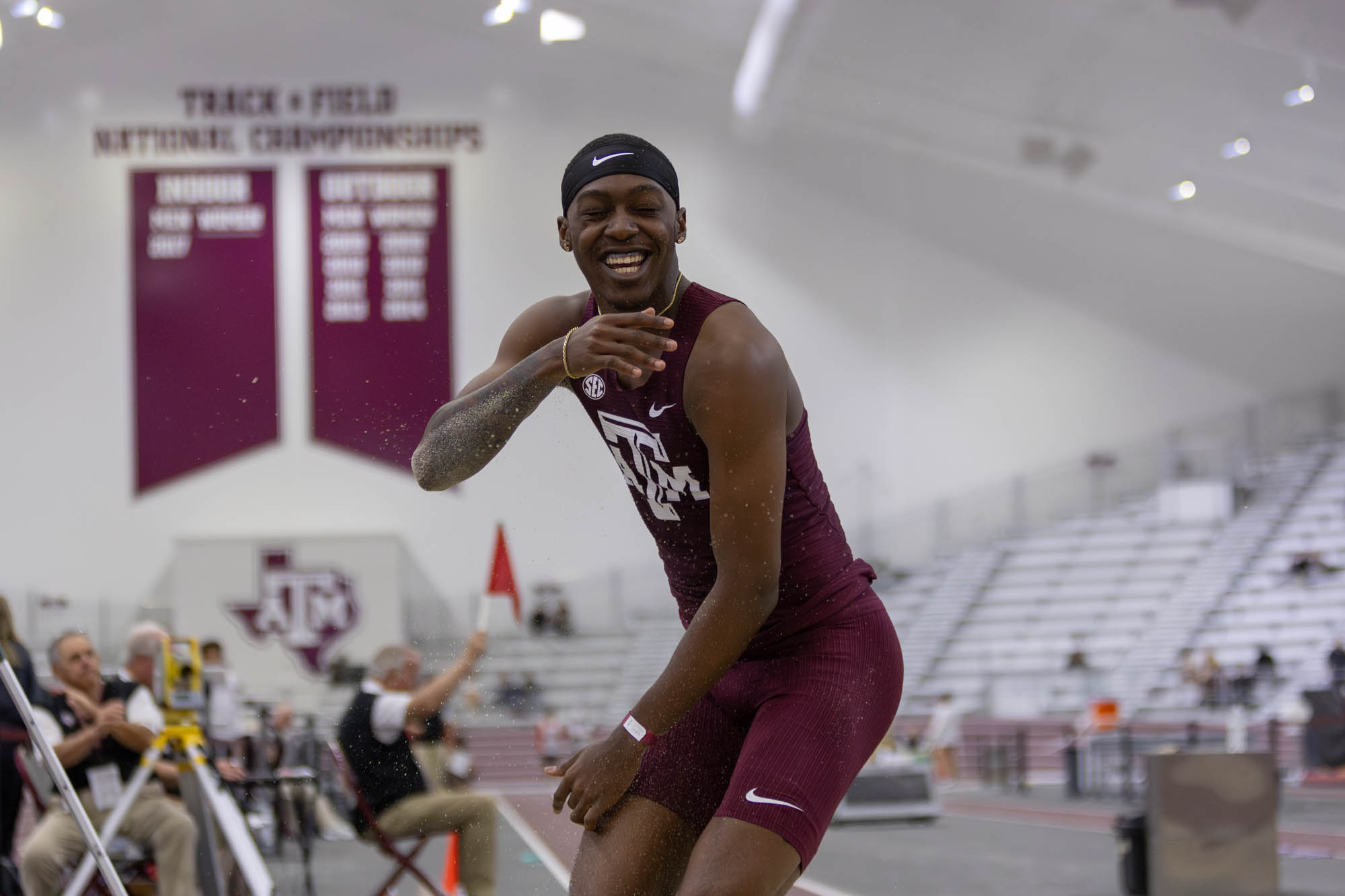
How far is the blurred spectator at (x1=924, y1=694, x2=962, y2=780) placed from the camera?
15.9m

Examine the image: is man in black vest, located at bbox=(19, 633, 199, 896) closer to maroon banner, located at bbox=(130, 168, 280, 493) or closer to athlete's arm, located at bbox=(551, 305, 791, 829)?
athlete's arm, located at bbox=(551, 305, 791, 829)

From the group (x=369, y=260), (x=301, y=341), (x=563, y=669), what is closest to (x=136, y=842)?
(x=563, y=669)

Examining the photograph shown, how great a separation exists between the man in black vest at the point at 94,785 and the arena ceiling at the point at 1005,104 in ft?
30.1

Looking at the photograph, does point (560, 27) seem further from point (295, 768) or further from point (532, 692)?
point (532, 692)

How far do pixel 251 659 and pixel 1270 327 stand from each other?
14412mm

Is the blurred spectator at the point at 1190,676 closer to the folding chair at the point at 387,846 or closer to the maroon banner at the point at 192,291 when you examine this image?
the maroon banner at the point at 192,291

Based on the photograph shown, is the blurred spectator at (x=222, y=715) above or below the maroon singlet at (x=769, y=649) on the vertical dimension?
below

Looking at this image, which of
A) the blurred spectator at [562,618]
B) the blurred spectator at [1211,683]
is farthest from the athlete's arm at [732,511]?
the blurred spectator at [1211,683]

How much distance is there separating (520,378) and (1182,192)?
1804 cm

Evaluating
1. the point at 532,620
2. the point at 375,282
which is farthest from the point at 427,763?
the point at 375,282

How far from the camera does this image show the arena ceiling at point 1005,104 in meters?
15.0

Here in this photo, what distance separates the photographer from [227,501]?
17766 millimetres

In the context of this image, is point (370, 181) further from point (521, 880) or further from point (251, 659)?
point (521, 880)

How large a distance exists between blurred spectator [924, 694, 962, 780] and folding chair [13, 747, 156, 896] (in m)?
11.7
